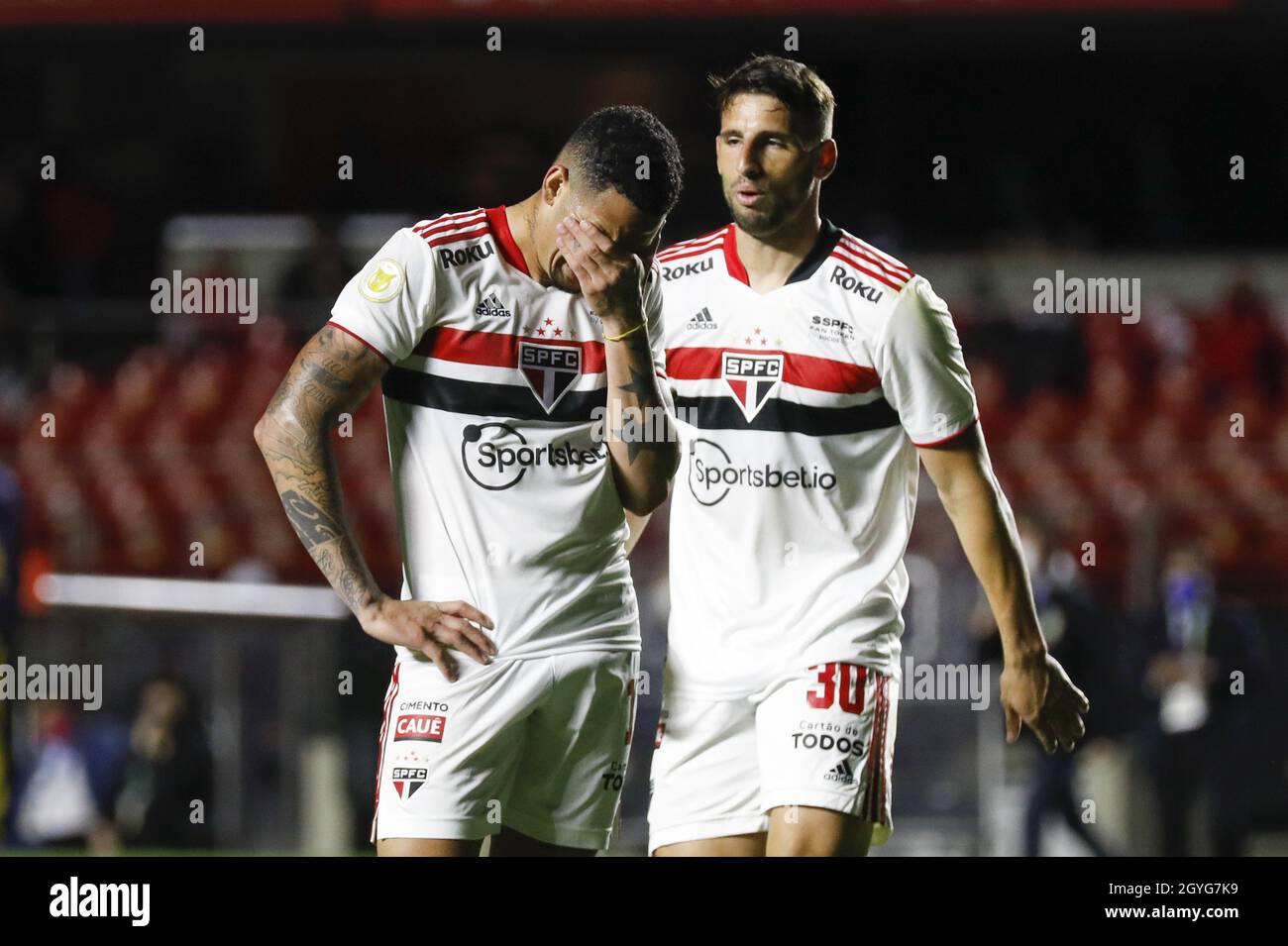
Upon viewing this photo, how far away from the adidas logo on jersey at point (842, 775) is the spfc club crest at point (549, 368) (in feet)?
3.48

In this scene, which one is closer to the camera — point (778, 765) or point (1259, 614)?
point (778, 765)

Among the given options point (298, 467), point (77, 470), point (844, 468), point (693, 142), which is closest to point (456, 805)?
point (298, 467)

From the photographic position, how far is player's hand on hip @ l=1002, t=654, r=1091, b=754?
4055 mm

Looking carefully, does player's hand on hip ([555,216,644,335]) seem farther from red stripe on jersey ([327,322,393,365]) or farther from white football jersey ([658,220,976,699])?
white football jersey ([658,220,976,699])

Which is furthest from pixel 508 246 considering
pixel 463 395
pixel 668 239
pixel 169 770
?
pixel 668 239

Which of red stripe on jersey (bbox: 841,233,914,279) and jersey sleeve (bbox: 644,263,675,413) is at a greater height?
red stripe on jersey (bbox: 841,233,914,279)

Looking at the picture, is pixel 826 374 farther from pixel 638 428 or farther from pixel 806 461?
pixel 638 428

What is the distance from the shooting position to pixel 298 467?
137 inches

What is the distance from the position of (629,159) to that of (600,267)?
227 mm

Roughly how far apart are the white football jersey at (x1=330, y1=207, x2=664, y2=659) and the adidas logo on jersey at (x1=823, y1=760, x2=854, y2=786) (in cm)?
66

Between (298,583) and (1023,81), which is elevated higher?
(1023,81)

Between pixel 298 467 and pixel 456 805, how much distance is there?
29.4 inches

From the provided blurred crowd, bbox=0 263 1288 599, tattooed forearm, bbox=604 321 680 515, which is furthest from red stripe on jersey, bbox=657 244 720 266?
blurred crowd, bbox=0 263 1288 599
